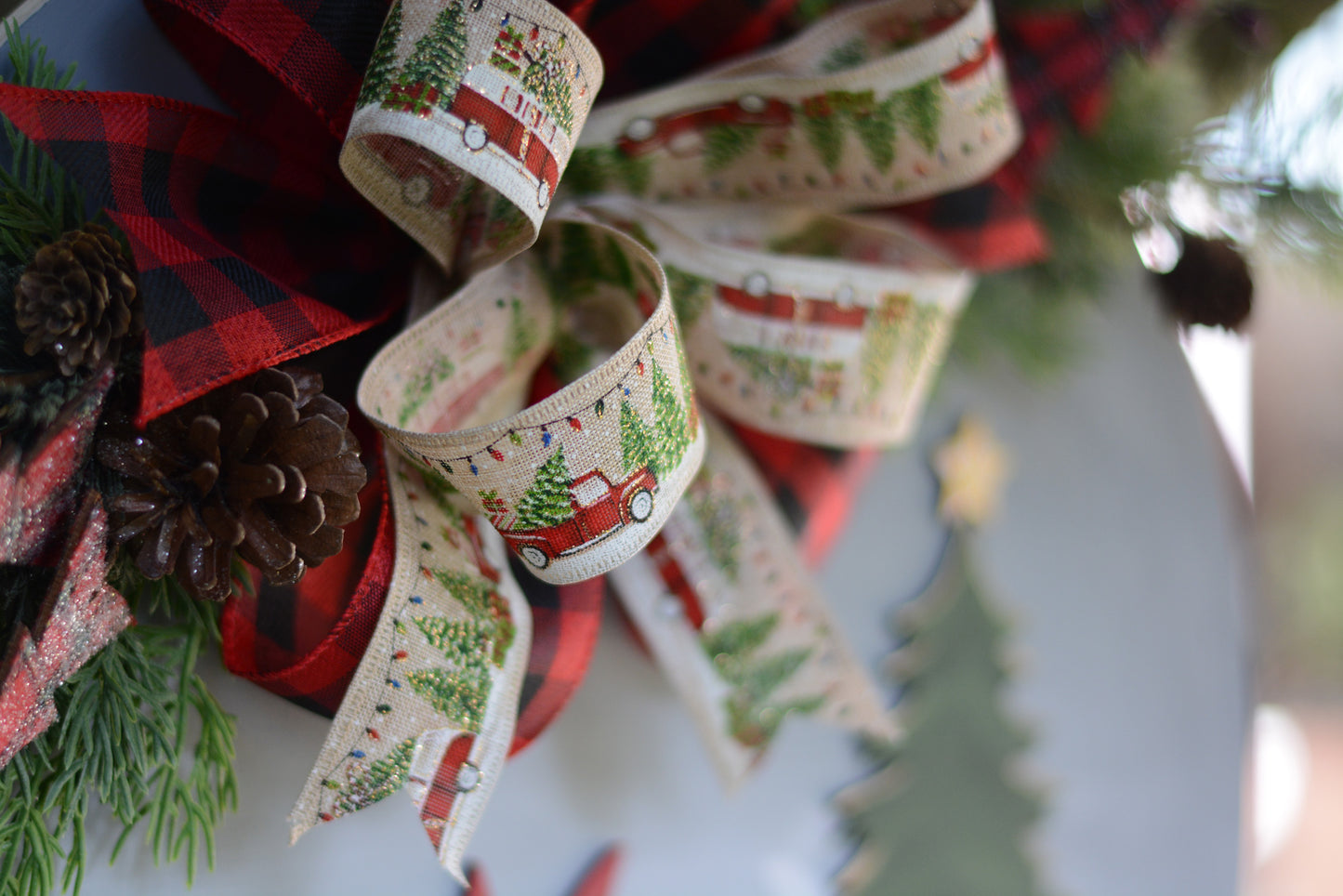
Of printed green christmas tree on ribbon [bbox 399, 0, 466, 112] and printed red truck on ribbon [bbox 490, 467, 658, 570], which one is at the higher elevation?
printed green christmas tree on ribbon [bbox 399, 0, 466, 112]

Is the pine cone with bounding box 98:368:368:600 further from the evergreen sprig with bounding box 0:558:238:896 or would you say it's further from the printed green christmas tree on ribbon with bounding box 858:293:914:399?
the printed green christmas tree on ribbon with bounding box 858:293:914:399

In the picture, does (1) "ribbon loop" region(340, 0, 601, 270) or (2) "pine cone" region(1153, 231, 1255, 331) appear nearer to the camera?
(1) "ribbon loop" region(340, 0, 601, 270)

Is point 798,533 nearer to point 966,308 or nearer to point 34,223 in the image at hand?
point 966,308

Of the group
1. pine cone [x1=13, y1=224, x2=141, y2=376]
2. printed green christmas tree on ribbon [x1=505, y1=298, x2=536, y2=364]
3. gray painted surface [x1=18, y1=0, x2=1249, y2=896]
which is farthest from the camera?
gray painted surface [x1=18, y1=0, x2=1249, y2=896]

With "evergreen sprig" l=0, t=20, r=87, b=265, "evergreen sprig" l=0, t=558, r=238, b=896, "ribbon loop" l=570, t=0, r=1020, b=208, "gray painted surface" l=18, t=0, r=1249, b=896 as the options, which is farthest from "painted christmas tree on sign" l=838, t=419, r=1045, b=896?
"evergreen sprig" l=0, t=20, r=87, b=265

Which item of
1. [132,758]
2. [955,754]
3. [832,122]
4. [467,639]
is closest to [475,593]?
[467,639]

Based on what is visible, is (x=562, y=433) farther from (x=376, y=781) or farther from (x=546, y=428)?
(x=376, y=781)
